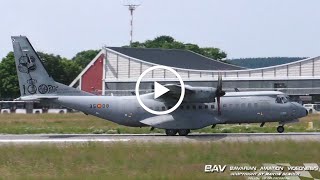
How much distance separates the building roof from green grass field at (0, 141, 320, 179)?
3154 inches

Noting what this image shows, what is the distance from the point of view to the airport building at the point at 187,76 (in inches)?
3895

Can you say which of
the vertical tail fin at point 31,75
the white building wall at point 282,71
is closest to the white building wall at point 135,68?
the white building wall at point 282,71

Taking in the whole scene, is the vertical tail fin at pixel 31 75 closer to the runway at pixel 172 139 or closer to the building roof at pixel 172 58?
the runway at pixel 172 139

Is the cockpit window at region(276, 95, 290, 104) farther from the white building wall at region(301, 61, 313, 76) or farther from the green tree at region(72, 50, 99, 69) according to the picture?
the green tree at region(72, 50, 99, 69)

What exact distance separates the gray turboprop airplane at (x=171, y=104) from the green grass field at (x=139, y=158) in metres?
9.15

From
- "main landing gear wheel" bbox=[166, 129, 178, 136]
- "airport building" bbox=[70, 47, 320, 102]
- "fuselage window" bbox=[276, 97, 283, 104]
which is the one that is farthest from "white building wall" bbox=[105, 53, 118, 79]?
"fuselage window" bbox=[276, 97, 283, 104]

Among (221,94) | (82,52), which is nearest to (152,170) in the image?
(221,94)

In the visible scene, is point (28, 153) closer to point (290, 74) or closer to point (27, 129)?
point (27, 129)

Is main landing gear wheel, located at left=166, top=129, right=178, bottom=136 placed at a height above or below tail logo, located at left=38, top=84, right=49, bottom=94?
below

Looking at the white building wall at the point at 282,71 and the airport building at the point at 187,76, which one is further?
the white building wall at the point at 282,71

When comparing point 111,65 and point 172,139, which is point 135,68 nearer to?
point 111,65

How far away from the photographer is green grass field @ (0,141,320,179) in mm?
21375

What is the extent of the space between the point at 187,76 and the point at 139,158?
251 feet

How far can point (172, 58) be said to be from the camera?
11775 cm
